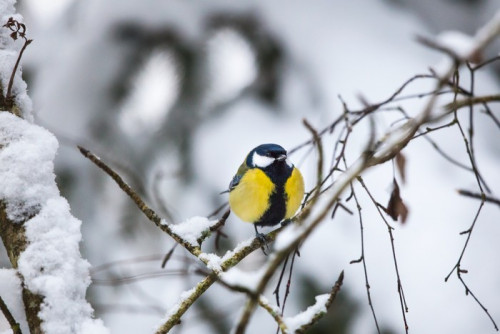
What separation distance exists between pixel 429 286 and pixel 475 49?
4.32 ft

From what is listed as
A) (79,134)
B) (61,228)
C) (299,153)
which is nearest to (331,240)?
(299,153)

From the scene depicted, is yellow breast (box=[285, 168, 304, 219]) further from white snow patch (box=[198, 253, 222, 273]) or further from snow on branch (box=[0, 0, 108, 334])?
snow on branch (box=[0, 0, 108, 334])

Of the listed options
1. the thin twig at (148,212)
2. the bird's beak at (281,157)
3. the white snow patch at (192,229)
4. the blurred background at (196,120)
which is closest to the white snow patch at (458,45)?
the thin twig at (148,212)

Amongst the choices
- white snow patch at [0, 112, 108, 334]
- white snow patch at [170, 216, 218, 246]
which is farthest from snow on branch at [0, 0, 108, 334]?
white snow patch at [170, 216, 218, 246]

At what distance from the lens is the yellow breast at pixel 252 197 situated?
1.22m

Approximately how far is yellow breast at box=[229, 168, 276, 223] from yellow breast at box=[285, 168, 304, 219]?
0.04m

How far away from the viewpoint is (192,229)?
0.84 m

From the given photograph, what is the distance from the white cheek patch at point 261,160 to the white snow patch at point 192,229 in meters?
0.41

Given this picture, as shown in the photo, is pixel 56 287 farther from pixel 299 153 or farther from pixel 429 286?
pixel 429 286

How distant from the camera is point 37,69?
5.92 ft

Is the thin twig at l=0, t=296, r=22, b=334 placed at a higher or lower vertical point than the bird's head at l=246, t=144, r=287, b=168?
lower

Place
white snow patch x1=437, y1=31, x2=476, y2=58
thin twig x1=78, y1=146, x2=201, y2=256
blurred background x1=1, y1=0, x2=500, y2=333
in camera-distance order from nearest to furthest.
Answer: white snow patch x1=437, y1=31, x2=476, y2=58 → thin twig x1=78, y1=146, x2=201, y2=256 → blurred background x1=1, y1=0, x2=500, y2=333

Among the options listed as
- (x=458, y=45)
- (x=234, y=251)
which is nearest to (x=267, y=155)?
(x=234, y=251)

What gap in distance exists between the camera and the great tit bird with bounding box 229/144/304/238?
1.21m
